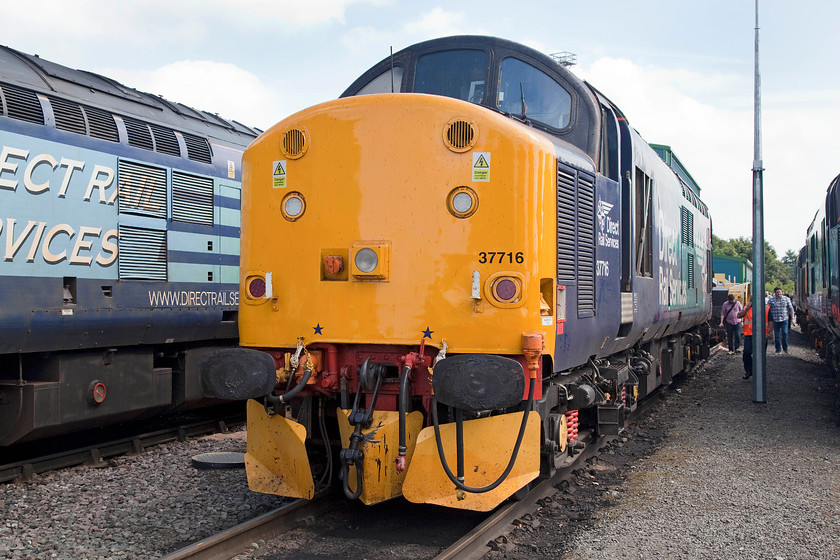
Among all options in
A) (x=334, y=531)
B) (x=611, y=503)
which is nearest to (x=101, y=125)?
(x=334, y=531)

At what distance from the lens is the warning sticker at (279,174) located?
5.22 m

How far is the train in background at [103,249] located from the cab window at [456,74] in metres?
3.35

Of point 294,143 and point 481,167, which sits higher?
point 294,143

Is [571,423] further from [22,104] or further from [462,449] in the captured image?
[22,104]

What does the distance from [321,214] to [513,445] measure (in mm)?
1950

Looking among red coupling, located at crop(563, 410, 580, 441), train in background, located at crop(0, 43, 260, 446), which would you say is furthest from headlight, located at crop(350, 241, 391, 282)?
train in background, located at crop(0, 43, 260, 446)

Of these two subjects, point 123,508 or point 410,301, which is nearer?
point 410,301

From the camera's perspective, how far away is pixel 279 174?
5238 mm

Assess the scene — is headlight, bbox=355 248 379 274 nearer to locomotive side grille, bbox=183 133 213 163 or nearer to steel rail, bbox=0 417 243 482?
steel rail, bbox=0 417 243 482

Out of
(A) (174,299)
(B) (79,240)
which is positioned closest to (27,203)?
(B) (79,240)

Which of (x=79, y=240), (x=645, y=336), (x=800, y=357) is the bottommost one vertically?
(x=800, y=357)

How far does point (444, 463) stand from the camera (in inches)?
178

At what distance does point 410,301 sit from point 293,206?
1084mm

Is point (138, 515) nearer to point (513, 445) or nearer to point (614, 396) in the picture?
point (513, 445)
